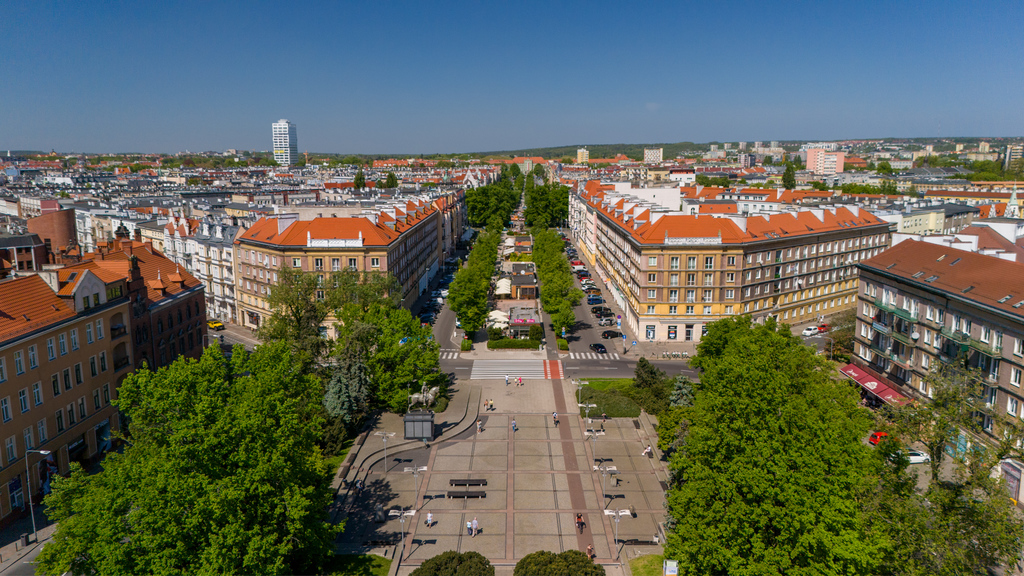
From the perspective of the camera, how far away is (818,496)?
29375 millimetres

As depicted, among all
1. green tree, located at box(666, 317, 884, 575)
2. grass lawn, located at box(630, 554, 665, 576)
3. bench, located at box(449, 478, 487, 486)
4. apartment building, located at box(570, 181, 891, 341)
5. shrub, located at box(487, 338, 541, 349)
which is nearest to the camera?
green tree, located at box(666, 317, 884, 575)

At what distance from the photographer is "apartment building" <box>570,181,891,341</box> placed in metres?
78.4

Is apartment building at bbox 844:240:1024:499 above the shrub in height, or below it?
above

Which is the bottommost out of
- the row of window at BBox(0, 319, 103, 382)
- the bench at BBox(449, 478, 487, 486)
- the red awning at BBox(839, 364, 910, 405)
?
the bench at BBox(449, 478, 487, 486)

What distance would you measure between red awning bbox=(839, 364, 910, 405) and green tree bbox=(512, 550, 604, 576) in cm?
3535

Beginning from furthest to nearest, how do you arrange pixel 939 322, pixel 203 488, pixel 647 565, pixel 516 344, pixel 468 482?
pixel 516 344
pixel 939 322
pixel 468 482
pixel 647 565
pixel 203 488

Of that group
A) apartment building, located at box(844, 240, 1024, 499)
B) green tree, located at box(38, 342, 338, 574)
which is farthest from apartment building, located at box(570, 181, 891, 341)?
green tree, located at box(38, 342, 338, 574)

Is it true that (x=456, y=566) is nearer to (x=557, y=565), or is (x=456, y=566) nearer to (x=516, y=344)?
(x=557, y=565)

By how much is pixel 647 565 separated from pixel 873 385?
3493 cm

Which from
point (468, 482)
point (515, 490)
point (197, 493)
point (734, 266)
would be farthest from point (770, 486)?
point (734, 266)

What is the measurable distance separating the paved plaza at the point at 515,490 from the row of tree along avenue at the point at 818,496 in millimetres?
9051

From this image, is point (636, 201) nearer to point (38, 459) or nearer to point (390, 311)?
point (390, 311)

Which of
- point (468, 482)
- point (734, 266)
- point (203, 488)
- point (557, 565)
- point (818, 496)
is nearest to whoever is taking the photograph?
point (203, 488)

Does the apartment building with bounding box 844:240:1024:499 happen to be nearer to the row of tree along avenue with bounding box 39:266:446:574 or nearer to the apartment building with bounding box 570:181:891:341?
the apartment building with bounding box 570:181:891:341
